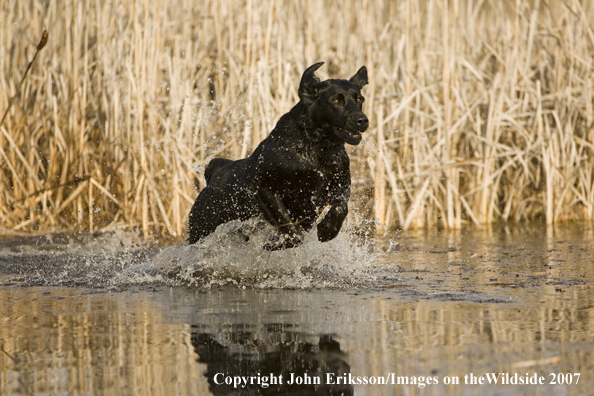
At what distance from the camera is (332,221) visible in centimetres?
464

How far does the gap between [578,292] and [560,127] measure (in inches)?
170

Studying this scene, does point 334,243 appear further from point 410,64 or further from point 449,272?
point 410,64

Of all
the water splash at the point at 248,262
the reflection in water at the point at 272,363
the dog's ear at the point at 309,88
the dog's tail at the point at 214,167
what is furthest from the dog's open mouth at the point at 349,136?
the reflection in water at the point at 272,363

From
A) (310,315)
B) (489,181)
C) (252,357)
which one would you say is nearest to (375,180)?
(489,181)

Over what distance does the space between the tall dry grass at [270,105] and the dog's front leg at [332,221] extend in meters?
2.86

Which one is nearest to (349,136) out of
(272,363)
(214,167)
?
(214,167)

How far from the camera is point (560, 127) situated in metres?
7.93

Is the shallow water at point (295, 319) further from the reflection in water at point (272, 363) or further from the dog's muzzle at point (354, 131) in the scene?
the dog's muzzle at point (354, 131)

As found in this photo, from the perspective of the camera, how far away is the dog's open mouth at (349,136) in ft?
14.7

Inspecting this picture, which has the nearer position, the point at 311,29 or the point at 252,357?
the point at 252,357

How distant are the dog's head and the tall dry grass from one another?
8.84ft

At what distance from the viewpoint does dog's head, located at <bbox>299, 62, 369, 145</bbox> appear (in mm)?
4500

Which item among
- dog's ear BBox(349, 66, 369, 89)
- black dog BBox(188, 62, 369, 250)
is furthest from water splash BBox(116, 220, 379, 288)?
dog's ear BBox(349, 66, 369, 89)

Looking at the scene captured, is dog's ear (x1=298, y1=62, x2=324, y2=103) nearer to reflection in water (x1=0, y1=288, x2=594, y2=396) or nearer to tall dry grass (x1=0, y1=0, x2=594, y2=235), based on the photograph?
reflection in water (x1=0, y1=288, x2=594, y2=396)
